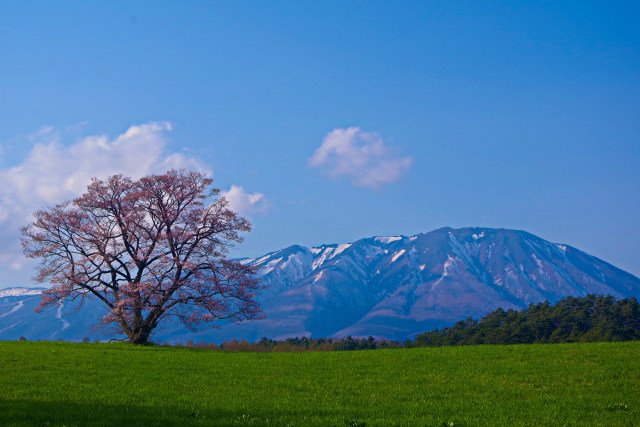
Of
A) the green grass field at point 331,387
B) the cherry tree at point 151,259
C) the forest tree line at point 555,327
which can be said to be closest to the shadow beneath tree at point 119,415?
the green grass field at point 331,387

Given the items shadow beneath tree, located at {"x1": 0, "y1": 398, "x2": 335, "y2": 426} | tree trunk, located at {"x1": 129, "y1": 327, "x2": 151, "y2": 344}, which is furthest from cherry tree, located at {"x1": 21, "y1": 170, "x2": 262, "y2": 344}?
shadow beneath tree, located at {"x1": 0, "y1": 398, "x2": 335, "y2": 426}

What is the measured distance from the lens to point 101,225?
5175 centimetres

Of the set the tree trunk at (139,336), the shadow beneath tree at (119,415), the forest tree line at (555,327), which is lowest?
the shadow beneath tree at (119,415)

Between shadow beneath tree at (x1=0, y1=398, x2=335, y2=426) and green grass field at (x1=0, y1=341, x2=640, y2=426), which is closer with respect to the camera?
shadow beneath tree at (x1=0, y1=398, x2=335, y2=426)

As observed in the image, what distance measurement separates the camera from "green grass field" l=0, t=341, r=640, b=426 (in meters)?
16.4

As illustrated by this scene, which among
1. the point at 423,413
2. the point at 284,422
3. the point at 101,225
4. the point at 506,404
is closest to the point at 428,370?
the point at 506,404

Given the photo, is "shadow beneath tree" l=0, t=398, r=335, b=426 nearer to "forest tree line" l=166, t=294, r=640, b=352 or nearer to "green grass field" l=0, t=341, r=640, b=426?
"green grass field" l=0, t=341, r=640, b=426

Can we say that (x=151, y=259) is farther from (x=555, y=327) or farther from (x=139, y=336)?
(x=555, y=327)

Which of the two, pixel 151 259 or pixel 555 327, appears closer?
pixel 151 259

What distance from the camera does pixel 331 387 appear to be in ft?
78.9

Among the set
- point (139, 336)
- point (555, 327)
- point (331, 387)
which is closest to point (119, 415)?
point (331, 387)

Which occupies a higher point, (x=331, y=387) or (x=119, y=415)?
(x=331, y=387)

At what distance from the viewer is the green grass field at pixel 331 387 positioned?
Answer: 647 inches

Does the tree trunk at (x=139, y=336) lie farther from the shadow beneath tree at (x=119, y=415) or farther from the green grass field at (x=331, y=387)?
the shadow beneath tree at (x=119, y=415)
